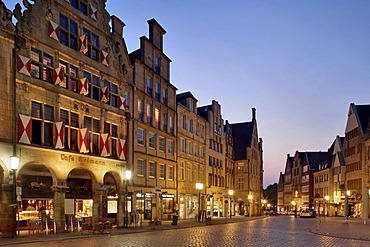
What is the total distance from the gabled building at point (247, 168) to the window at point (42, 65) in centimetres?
5605

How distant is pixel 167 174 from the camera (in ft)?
162

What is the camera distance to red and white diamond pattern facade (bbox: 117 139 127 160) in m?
38.6

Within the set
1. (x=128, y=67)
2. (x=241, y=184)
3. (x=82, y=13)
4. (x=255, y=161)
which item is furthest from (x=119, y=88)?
(x=255, y=161)

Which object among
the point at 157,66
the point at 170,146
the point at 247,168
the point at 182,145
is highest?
the point at 157,66

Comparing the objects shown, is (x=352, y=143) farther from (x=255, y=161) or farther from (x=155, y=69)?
(x=155, y=69)

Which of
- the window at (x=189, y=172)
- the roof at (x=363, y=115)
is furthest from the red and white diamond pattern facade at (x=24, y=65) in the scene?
the roof at (x=363, y=115)

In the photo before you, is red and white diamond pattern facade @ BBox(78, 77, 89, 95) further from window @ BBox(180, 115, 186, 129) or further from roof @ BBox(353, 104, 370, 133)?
roof @ BBox(353, 104, 370, 133)

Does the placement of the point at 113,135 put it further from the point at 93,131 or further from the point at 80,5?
the point at 80,5

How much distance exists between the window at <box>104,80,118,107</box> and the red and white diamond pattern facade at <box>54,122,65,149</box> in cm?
780

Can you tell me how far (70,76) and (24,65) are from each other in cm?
536

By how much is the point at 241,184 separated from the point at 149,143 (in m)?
42.5

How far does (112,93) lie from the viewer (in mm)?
38969

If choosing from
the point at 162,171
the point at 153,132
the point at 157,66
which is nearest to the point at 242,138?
the point at 162,171

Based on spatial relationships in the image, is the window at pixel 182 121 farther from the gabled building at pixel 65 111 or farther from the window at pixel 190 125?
the gabled building at pixel 65 111
